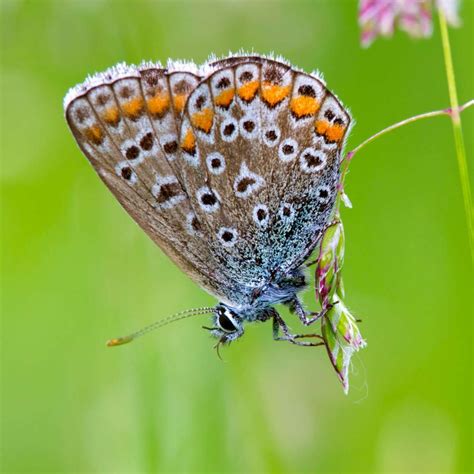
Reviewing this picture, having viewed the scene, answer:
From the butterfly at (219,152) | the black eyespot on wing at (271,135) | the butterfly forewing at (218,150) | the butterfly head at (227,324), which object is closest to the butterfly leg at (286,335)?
the butterfly at (219,152)

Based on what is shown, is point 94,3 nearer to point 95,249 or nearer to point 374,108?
point 95,249

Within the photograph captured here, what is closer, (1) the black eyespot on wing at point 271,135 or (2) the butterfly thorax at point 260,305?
(1) the black eyespot on wing at point 271,135

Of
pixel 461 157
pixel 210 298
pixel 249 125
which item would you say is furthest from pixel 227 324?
pixel 461 157

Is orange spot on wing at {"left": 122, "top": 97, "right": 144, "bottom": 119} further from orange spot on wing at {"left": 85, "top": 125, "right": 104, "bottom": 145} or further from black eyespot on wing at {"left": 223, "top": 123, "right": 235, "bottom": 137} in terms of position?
black eyespot on wing at {"left": 223, "top": 123, "right": 235, "bottom": 137}

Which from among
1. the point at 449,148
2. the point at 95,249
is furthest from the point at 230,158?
the point at 449,148

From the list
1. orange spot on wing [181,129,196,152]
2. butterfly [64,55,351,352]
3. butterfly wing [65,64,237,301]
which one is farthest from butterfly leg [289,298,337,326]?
orange spot on wing [181,129,196,152]

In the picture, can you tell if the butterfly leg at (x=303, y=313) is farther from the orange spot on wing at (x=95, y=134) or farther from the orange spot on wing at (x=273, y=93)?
the orange spot on wing at (x=95, y=134)

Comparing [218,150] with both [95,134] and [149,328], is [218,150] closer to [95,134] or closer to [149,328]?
[95,134]
